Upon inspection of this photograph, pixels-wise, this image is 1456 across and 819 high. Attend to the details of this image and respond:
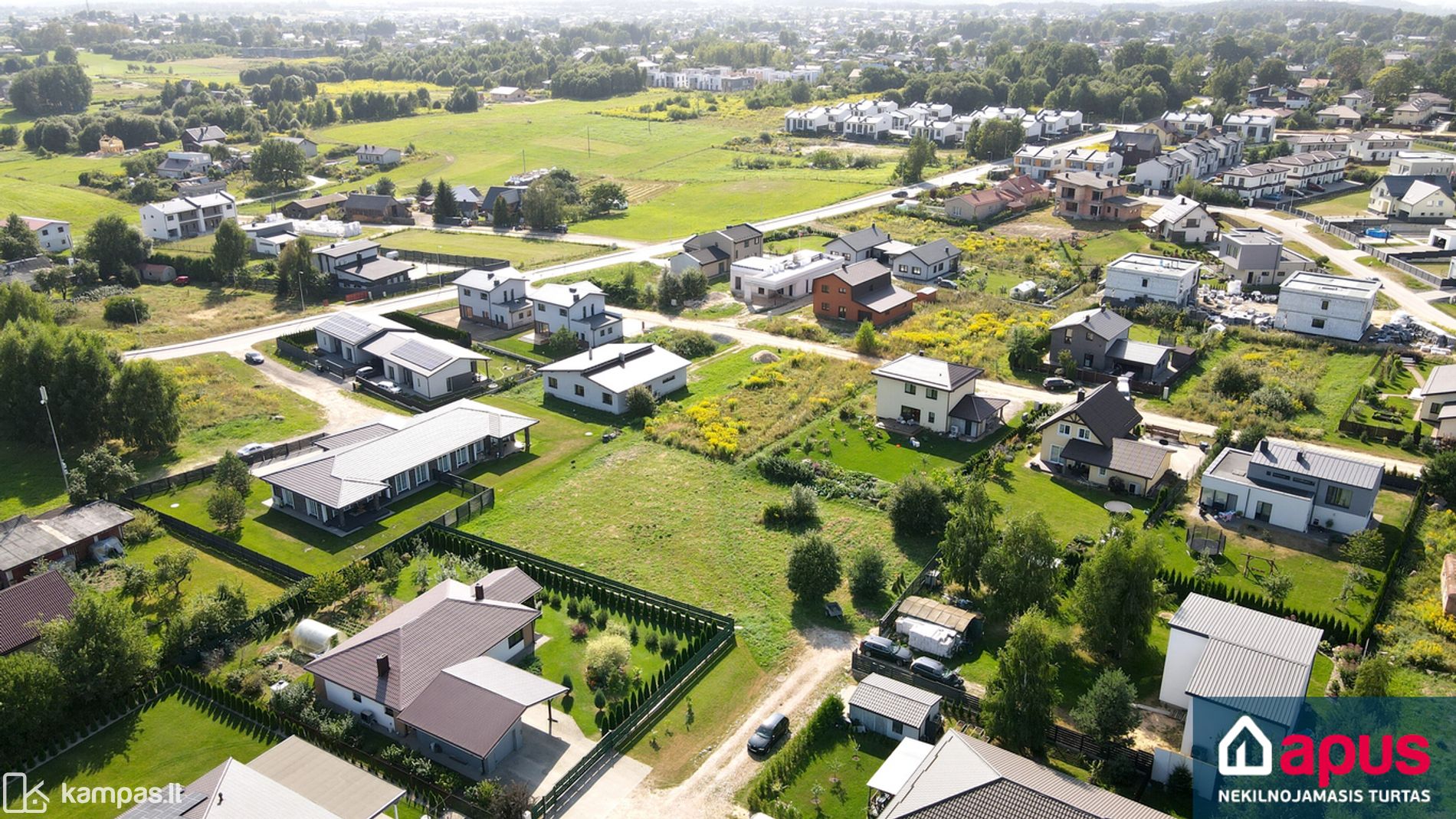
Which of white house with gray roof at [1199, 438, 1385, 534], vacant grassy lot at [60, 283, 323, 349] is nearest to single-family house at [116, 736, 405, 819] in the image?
white house with gray roof at [1199, 438, 1385, 534]

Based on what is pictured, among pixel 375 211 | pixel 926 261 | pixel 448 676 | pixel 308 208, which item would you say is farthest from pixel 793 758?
pixel 308 208

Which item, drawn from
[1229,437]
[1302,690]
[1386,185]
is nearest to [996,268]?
[1229,437]

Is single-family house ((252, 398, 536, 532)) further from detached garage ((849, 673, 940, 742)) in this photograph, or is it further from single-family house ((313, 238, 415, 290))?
single-family house ((313, 238, 415, 290))

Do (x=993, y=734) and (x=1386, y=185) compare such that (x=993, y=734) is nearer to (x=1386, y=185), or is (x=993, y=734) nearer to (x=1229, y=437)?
(x=1229, y=437)

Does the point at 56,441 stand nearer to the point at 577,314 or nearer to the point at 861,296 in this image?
the point at 577,314

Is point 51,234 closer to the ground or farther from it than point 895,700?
farther from it

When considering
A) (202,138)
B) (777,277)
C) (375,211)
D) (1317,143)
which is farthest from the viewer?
(202,138)

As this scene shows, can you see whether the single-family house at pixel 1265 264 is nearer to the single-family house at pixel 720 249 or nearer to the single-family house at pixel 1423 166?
the single-family house at pixel 720 249
